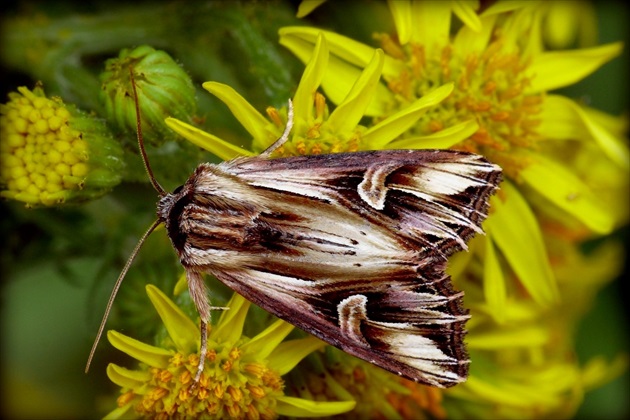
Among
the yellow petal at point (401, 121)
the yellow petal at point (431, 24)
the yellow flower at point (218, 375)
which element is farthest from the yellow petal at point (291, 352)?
the yellow petal at point (431, 24)

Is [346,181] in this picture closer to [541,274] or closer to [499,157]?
[499,157]

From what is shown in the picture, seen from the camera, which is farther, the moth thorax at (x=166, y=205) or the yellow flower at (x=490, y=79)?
the yellow flower at (x=490, y=79)

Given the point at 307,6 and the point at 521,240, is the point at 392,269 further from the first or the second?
the point at 307,6

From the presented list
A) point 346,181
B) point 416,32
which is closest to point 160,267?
point 346,181

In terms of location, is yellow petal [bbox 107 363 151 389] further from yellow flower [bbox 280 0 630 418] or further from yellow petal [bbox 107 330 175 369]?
yellow flower [bbox 280 0 630 418]

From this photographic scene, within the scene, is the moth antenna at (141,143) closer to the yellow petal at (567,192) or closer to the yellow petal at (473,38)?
the yellow petal at (473,38)

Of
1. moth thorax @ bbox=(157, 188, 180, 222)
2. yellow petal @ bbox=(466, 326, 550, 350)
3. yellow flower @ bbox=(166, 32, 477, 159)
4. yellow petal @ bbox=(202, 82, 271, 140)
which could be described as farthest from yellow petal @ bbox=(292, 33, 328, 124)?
yellow petal @ bbox=(466, 326, 550, 350)

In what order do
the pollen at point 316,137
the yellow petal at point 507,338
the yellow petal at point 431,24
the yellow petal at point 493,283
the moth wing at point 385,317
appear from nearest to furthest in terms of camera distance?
1. the moth wing at point 385,317
2. the pollen at point 316,137
3. the yellow petal at point 431,24
4. the yellow petal at point 493,283
5. the yellow petal at point 507,338
